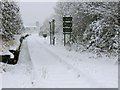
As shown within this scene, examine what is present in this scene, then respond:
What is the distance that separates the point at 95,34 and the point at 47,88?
1295 cm

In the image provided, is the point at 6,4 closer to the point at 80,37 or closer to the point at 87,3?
the point at 87,3

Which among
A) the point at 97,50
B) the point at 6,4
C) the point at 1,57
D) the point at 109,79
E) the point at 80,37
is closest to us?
the point at 109,79

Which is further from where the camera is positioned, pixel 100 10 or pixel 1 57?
pixel 100 10

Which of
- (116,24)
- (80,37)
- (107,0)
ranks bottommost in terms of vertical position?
(80,37)

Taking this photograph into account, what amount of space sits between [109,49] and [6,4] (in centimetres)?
996

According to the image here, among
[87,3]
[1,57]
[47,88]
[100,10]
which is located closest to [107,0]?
[100,10]

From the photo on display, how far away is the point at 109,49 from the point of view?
20.6 meters

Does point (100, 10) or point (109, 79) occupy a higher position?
→ point (100, 10)

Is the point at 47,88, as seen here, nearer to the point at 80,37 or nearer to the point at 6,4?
the point at 6,4

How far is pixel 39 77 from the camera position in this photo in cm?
1242

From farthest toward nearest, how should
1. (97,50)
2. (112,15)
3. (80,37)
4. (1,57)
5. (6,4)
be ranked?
(80,37)
(6,4)
(97,50)
(112,15)
(1,57)

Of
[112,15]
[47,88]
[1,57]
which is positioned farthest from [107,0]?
[47,88]

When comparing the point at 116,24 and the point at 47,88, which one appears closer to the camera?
the point at 47,88

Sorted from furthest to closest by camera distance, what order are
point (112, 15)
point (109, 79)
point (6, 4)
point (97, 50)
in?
point (6, 4)
point (97, 50)
point (112, 15)
point (109, 79)
